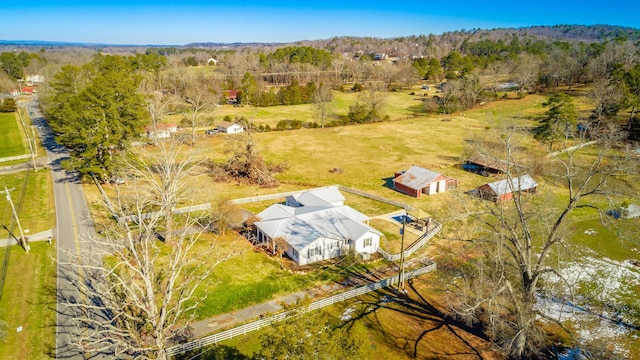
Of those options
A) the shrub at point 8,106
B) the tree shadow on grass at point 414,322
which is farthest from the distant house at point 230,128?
the tree shadow on grass at point 414,322

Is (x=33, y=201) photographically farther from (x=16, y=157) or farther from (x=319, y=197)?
(x=319, y=197)

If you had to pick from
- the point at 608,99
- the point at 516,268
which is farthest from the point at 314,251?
the point at 608,99

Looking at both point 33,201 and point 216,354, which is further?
point 33,201

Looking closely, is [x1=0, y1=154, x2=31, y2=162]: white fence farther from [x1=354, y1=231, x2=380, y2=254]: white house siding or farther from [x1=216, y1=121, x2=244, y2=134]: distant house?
[x1=354, y1=231, x2=380, y2=254]: white house siding

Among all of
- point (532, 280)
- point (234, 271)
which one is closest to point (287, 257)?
point (234, 271)

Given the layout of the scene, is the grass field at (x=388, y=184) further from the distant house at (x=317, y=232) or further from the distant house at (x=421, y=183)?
the distant house at (x=317, y=232)

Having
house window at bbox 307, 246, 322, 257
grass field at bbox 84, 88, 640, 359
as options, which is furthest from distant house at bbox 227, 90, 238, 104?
house window at bbox 307, 246, 322, 257

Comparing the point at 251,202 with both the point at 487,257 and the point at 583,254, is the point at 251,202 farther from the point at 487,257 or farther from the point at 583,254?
the point at 583,254
